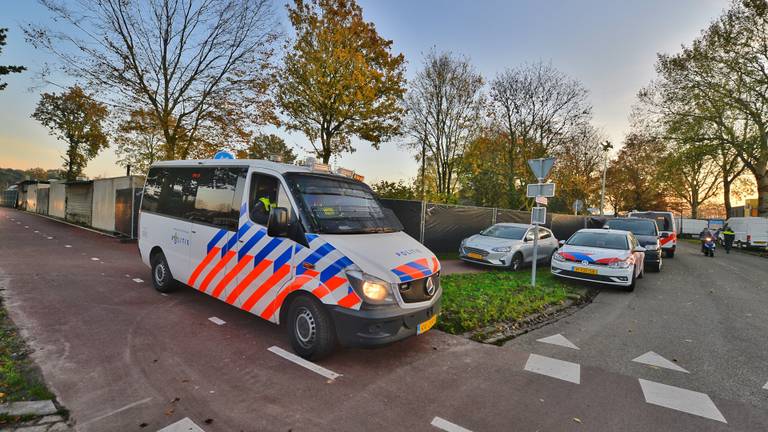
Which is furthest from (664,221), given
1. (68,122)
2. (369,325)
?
(68,122)

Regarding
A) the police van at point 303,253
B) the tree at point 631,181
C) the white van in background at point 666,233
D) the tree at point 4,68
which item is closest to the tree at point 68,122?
the tree at point 4,68

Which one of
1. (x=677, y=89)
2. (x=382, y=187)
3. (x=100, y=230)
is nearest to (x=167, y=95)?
(x=100, y=230)

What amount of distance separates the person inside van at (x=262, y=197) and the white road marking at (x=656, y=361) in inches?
201

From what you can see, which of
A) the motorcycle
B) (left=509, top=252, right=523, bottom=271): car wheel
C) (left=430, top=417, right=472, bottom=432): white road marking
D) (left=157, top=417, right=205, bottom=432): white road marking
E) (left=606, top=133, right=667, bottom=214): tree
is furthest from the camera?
(left=606, top=133, right=667, bottom=214): tree

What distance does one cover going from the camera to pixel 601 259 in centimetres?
833

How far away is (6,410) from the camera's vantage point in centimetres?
278

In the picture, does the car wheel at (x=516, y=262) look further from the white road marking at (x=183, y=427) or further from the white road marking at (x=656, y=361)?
the white road marking at (x=183, y=427)

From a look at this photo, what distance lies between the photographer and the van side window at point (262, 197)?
444 cm

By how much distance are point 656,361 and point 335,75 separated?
15702 millimetres

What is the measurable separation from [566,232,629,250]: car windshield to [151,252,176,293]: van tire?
31.3 feet

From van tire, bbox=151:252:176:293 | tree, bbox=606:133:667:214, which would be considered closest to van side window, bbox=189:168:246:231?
van tire, bbox=151:252:176:293

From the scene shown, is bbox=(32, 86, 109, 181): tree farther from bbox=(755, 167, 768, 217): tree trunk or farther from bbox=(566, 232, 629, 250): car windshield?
bbox=(755, 167, 768, 217): tree trunk

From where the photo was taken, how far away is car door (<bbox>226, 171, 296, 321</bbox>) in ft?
13.7

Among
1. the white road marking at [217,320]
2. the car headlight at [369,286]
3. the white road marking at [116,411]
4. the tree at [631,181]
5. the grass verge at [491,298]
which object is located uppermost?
the tree at [631,181]
